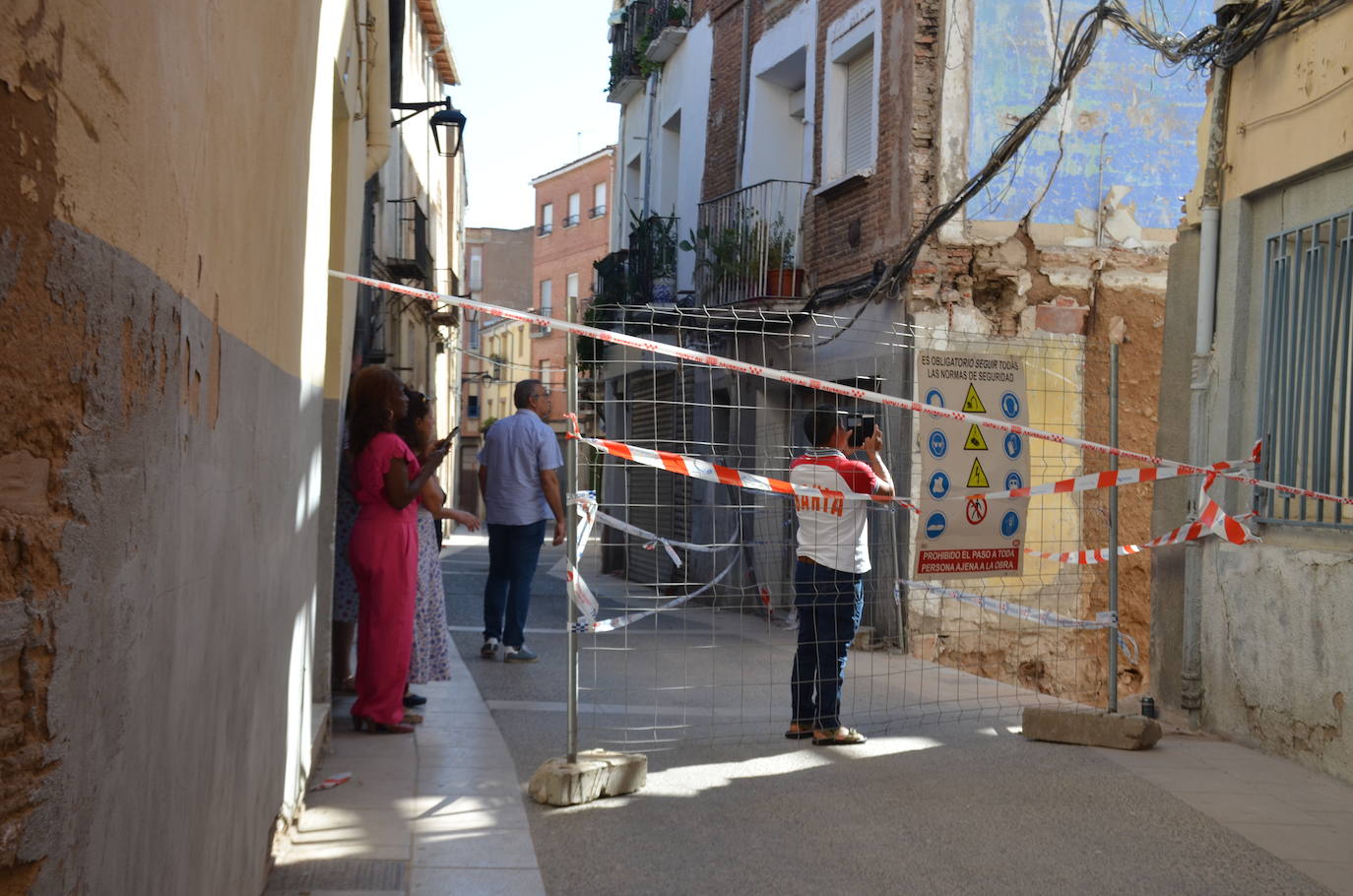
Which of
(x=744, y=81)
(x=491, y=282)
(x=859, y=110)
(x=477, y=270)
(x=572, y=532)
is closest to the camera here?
(x=572, y=532)

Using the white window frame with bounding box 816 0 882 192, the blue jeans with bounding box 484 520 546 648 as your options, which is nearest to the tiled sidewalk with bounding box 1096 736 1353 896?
the blue jeans with bounding box 484 520 546 648

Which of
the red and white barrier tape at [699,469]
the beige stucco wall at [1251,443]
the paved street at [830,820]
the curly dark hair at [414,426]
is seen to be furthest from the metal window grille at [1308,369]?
the curly dark hair at [414,426]

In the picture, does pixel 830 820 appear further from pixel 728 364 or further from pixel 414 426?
pixel 414 426

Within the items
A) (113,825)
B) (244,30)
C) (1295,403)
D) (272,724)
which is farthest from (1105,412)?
(113,825)

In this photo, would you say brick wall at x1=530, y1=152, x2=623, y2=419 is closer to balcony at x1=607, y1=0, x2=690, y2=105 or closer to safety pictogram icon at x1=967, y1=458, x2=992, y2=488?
balcony at x1=607, y1=0, x2=690, y2=105

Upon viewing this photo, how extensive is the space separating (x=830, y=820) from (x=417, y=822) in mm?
1602

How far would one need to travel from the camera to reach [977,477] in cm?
747

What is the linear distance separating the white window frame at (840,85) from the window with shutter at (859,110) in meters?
0.02

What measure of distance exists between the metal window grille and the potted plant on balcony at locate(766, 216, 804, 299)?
7533 mm

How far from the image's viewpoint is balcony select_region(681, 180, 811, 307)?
14828 mm

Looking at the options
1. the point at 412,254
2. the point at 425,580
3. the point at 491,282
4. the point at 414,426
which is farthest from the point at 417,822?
the point at 491,282

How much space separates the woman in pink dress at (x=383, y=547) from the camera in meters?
6.72

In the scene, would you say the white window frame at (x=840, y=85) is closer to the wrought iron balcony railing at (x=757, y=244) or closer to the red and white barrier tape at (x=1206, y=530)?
the wrought iron balcony railing at (x=757, y=244)

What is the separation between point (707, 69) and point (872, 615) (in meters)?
9.62
